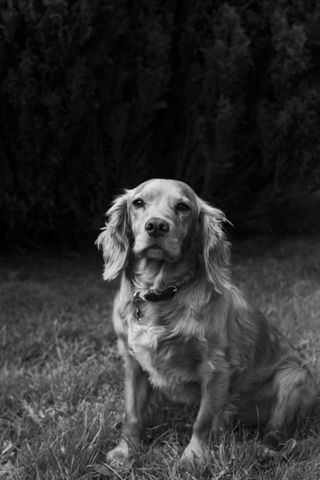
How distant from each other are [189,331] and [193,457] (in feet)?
1.58

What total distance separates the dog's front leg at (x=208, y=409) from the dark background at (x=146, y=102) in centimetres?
308

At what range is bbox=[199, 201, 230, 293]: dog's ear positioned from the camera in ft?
7.93

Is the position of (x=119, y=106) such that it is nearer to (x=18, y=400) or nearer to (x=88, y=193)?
(x=88, y=193)

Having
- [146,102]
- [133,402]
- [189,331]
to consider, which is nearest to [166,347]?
[189,331]

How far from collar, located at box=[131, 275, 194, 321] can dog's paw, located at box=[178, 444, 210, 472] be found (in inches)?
22.2

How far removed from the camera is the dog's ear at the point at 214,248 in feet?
7.93

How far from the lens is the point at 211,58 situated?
17.1 feet

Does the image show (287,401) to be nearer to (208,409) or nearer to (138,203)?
(208,409)

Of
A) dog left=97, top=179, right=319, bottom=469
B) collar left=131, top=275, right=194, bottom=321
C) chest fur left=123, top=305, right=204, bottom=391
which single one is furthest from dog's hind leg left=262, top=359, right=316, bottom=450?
collar left=131, top=275, right=194, bottom=321

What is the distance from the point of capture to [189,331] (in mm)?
2314

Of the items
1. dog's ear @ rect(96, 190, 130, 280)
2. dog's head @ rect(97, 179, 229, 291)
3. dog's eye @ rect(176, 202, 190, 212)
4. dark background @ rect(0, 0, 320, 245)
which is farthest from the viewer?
dark background @ rect(0, 0, 320, 245)

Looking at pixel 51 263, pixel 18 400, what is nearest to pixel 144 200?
pixel 18 400

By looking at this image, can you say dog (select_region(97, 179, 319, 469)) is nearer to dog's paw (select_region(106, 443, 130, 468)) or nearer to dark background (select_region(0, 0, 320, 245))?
dog's paw (select_region(106, 443, 130, 468))

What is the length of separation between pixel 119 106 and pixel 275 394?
337 centimetres
